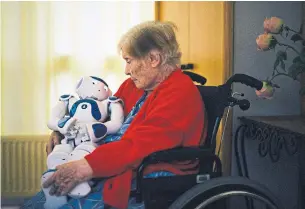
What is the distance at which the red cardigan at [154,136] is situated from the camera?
4.10 ft

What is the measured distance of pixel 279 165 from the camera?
232cm

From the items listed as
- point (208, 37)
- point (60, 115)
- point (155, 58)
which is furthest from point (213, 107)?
point (208, 37)

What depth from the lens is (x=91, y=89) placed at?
1.62m

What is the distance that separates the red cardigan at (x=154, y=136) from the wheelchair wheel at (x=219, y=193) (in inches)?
5.2

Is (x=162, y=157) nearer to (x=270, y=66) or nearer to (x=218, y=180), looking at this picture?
(x=218, y=180)

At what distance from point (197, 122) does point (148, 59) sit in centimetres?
28

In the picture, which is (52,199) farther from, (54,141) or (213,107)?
(213,107)

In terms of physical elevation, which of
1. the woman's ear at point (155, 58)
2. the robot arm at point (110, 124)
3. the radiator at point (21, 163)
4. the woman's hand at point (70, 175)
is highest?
the woman's ear at point (155, 58)

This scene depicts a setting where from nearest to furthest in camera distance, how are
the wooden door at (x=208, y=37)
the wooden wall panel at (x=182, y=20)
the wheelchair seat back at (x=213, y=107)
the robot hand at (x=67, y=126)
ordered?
the wheelchair seat back at (x=213, y=107)
the robot hand at (x=67, y=126)
the wooden door at (x=208, y=37)
the wooden wall panel at (x=182, y=20)

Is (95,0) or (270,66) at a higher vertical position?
(95,0)

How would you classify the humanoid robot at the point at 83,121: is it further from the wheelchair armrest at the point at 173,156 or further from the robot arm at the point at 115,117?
the wheelchair armrest at the point at 173,156

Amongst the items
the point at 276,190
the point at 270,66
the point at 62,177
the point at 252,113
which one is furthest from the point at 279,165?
the point at 62,177

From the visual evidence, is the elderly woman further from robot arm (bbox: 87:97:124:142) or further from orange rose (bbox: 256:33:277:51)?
orange rose (bbox: 256:33:277:51)

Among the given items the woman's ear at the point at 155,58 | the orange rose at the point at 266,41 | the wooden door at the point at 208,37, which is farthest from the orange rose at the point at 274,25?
the woman's ear at the point at 155,58
